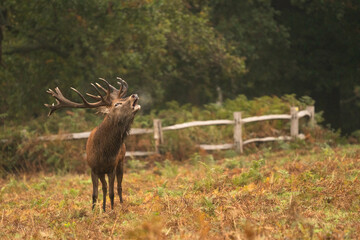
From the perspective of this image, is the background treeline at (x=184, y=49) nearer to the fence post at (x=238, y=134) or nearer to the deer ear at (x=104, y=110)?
the fence post at (x=238, y=134)

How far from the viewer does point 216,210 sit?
21.2 feet

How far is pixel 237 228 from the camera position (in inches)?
221

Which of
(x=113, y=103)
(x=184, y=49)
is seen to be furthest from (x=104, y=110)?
(x=184, y=49)

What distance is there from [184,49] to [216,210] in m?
14.0

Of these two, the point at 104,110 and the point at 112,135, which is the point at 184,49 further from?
the point at 112,135

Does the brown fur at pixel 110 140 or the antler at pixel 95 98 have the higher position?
the antler at pixel 95 98

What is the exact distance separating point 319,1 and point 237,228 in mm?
17158

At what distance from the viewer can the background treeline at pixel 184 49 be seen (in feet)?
54.9

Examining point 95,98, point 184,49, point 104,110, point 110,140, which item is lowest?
point 110,140

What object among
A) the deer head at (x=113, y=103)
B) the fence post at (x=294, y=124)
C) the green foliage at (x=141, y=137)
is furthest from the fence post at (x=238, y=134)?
the deer head at (x=113, y=103)

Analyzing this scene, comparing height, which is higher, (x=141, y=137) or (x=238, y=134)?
(x=141, y=137)

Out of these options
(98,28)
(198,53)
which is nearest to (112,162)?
(98,28)

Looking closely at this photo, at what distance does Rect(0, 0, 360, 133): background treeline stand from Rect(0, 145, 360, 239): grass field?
4.91 metres

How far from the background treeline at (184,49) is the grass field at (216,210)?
4.91 meters
